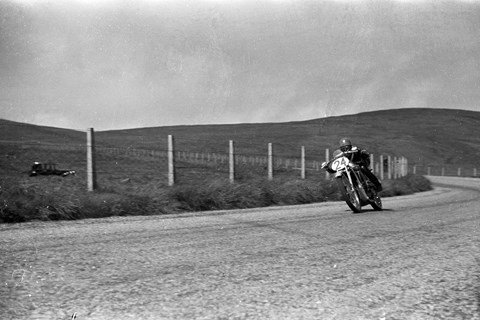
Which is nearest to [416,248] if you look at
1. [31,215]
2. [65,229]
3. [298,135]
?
[65,229]

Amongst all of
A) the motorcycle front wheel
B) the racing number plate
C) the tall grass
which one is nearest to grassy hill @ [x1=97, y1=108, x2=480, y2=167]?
the tall grass

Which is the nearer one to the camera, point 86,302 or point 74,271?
point 86,302

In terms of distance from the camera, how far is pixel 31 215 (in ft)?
27.0

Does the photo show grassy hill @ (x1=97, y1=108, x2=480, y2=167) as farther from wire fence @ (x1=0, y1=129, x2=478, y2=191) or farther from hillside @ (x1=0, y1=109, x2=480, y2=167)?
wire fence @ (x1=0, y1=129, x2=478, y2=191)

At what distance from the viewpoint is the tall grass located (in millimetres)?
8461

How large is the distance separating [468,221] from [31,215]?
533cm

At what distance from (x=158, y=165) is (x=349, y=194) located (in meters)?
23.0

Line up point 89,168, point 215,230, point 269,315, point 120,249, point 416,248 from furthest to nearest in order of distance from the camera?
point 89,168 → point 215,230 → point 416,248 → point 120,249 → point 269,315

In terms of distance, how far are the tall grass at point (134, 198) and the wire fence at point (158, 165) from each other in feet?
1.37

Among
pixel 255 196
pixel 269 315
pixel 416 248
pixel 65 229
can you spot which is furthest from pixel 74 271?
pixel 255 196

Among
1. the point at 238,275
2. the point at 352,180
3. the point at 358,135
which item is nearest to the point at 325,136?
the point at 358,135

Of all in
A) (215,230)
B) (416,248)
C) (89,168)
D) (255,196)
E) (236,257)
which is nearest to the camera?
(236,257)

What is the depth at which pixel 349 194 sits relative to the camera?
32.6 ft

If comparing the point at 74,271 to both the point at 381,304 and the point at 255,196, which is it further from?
the point at 255,196
